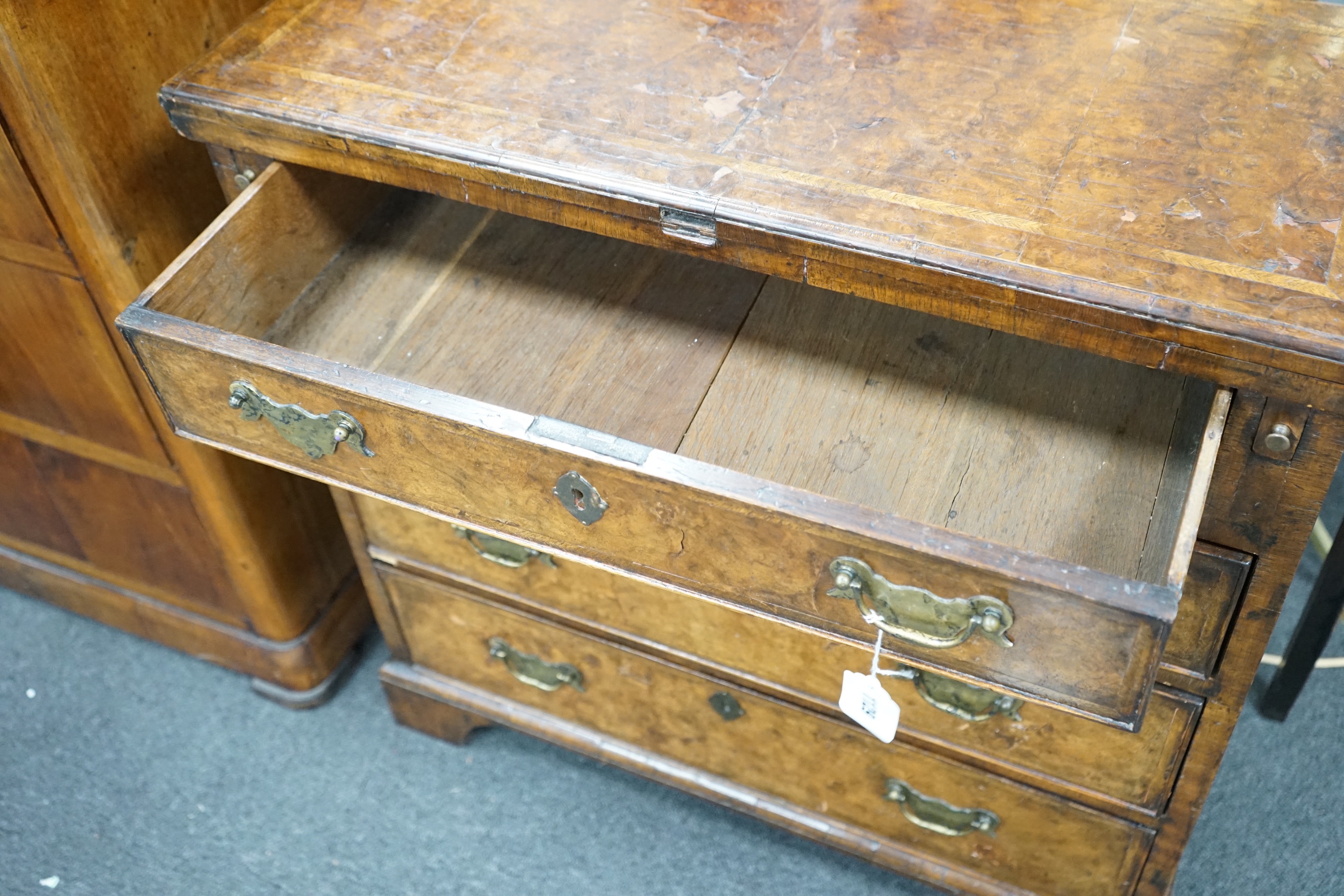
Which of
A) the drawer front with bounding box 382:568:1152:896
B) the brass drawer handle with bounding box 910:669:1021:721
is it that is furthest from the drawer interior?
the drawer front with bounding box 382:568:1152:896

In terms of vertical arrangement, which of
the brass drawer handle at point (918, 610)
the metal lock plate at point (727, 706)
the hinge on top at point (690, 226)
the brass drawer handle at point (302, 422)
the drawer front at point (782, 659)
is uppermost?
the hinge on top at point (690, 226)

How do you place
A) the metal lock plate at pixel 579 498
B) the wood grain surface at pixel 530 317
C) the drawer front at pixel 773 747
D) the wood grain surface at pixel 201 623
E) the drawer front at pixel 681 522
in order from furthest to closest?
the wood grain surface at pixel 201 623 < the drawer front at pixel 773 747 < the wood grain surface at pixel 530 317 < the metal lock plate at pixel 579 498 < the drawer front at pixel 681 522

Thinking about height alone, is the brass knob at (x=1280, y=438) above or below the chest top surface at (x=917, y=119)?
below

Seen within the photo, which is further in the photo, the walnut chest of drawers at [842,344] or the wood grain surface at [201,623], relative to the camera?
the wood grain surface at [201,623]

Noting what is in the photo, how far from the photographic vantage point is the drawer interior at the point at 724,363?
0.96 m

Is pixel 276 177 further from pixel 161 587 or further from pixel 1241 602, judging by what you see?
pixel 1241 602

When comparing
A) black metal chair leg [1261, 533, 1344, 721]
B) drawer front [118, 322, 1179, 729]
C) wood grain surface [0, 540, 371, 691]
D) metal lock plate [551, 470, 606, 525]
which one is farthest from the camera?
wood grain surface [0, 540, 371, 691]

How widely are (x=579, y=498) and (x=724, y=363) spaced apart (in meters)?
0.25

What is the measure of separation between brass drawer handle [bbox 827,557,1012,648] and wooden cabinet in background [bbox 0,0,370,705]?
1.91 feet

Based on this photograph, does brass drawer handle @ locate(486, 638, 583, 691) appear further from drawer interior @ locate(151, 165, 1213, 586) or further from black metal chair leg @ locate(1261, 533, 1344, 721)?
black metal chair leg @ locate(1261, 533, 1344, 721)

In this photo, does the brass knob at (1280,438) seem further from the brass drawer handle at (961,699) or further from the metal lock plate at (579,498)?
the metal lock plate at (579,498)

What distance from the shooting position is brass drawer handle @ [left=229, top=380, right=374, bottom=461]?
0.92 metres

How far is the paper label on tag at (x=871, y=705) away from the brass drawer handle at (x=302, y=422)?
0.41m

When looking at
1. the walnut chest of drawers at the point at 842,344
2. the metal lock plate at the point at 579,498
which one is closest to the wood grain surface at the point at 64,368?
the walnut chest of drawers at the point at 842,344
